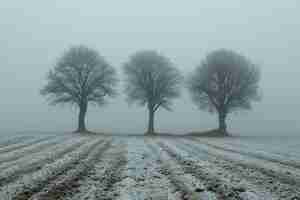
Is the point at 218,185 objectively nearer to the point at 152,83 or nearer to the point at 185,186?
the point at 185,186

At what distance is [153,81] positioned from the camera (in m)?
50.1

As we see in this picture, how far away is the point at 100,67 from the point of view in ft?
157

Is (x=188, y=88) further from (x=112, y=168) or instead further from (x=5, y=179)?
(x=5, y=179)

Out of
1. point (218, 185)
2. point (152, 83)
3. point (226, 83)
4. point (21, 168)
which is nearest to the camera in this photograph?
point (218, 185)

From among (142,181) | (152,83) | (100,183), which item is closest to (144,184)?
(142,181)

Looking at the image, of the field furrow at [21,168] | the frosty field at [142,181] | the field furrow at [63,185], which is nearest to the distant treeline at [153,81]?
the field furrow at [21,168]

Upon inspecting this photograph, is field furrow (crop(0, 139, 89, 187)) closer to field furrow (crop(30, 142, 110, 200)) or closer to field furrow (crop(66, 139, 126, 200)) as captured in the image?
field furrow (crop(30, 142, 110, 200))

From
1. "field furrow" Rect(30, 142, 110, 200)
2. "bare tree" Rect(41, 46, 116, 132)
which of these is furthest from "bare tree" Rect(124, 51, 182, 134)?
"field furrow" Rect(30, 142, 110, 200)

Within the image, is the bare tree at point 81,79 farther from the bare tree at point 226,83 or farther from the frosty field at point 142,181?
the frosty field at point 142,181

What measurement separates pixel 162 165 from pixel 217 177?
327 cm

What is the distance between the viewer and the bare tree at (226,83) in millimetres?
48469

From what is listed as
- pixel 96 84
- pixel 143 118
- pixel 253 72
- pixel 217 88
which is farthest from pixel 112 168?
pixel 143 118

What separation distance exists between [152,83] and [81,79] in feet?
46.6

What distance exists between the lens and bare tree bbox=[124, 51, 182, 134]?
163 feet
